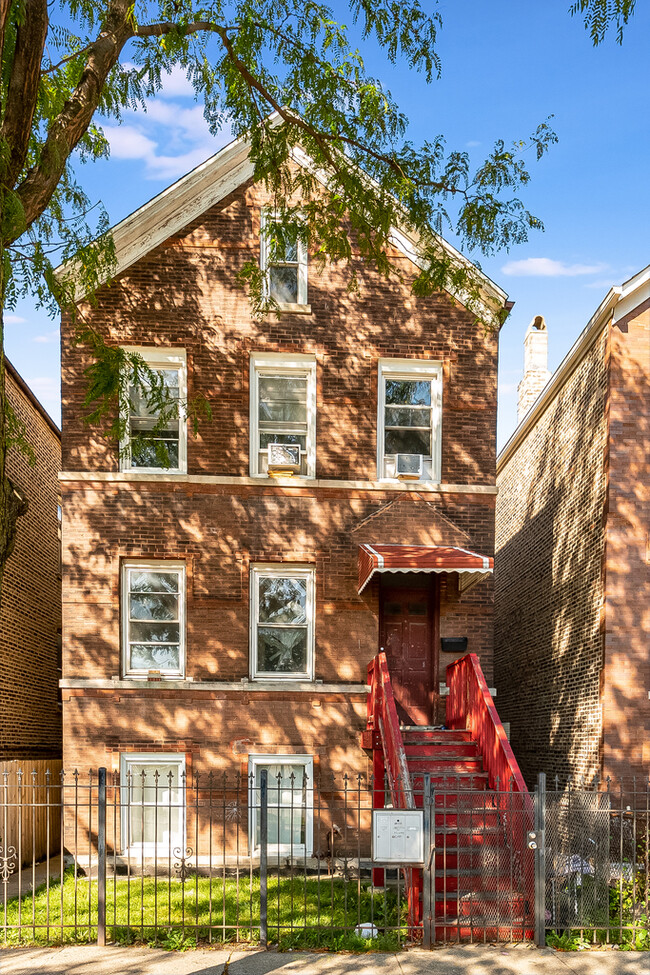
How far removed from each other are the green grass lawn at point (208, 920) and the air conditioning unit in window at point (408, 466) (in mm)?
6256

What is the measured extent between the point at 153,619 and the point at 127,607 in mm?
454

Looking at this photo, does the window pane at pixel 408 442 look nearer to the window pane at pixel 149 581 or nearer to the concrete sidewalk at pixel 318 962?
the window pane at pixel 149 581

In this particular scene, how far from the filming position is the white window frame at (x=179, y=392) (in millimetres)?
14414

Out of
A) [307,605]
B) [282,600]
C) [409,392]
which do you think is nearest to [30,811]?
[282,600]

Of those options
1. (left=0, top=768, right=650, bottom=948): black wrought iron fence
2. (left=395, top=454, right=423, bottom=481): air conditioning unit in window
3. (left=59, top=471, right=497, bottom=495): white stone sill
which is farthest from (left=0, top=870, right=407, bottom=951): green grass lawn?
(left=395, top=454, right=423, bottom=481): air conditioning unit in window

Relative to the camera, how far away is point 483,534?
48.3 feet

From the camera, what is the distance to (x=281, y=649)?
14.5 metres

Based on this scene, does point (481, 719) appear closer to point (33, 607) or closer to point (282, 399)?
point (282, 399)

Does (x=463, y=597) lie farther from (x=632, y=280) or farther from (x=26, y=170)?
(x=26, y=170)

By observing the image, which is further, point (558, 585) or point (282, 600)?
point (558, 585)

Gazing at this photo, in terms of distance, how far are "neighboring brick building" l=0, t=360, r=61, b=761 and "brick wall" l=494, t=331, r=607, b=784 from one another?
30.9 ft

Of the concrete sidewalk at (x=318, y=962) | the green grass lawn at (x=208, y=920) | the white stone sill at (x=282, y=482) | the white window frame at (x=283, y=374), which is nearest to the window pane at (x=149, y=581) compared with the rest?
the white stone sill at (x=282, y=482)

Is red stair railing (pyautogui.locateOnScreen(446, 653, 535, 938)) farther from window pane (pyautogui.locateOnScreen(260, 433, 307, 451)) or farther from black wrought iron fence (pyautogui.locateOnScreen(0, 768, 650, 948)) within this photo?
window pane (pyautogui.locateOnScreen(260, 433, 307, 451))

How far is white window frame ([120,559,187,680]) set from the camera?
46.3ft
